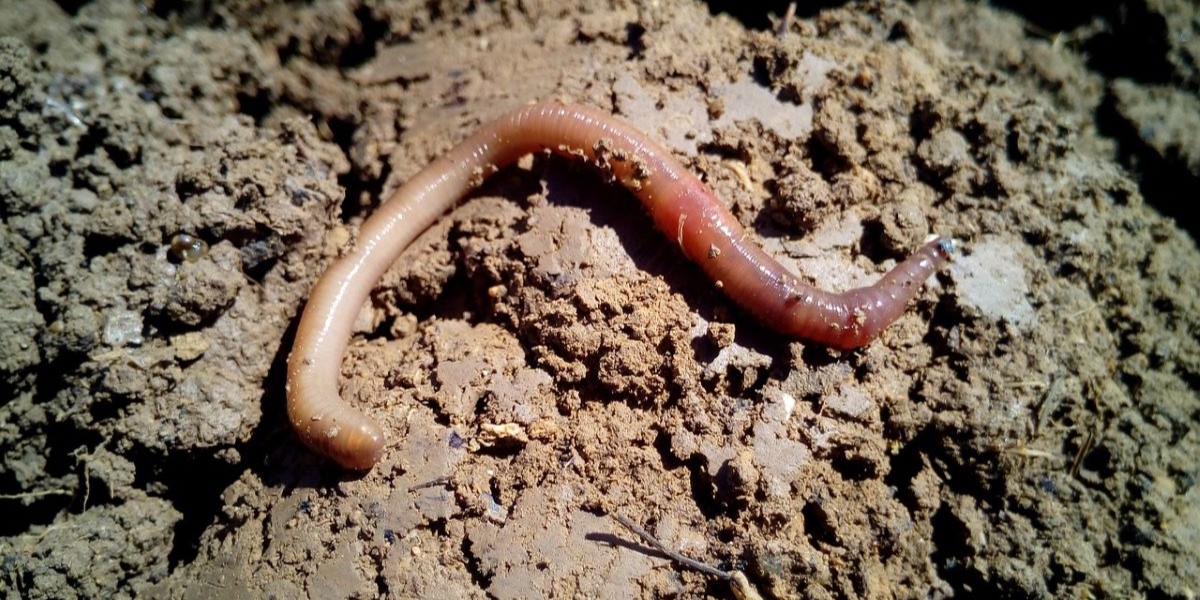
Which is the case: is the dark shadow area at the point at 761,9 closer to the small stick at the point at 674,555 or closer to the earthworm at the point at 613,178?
the earthworm at the point at 613,178

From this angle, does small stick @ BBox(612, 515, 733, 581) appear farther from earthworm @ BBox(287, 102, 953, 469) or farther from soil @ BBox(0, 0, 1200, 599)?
earthworm @ BBox(287, 102, 953, 469)

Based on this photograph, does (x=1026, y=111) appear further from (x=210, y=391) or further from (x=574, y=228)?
(x=210, y=391)

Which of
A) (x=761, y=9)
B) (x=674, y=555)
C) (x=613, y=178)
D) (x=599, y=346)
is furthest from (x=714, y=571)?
(x=761, y=9)

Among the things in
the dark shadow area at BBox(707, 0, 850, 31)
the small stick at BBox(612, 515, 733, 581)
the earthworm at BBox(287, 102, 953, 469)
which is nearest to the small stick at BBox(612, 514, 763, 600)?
the small stick at BBox(612, 515, 733, 581)

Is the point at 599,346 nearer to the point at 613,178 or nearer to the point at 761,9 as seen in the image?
the point at 613,178

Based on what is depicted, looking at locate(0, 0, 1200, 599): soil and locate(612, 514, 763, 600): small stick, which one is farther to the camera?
locate(0, 0, 1200, 599): soil

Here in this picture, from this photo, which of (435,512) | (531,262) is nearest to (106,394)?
(435,512)
